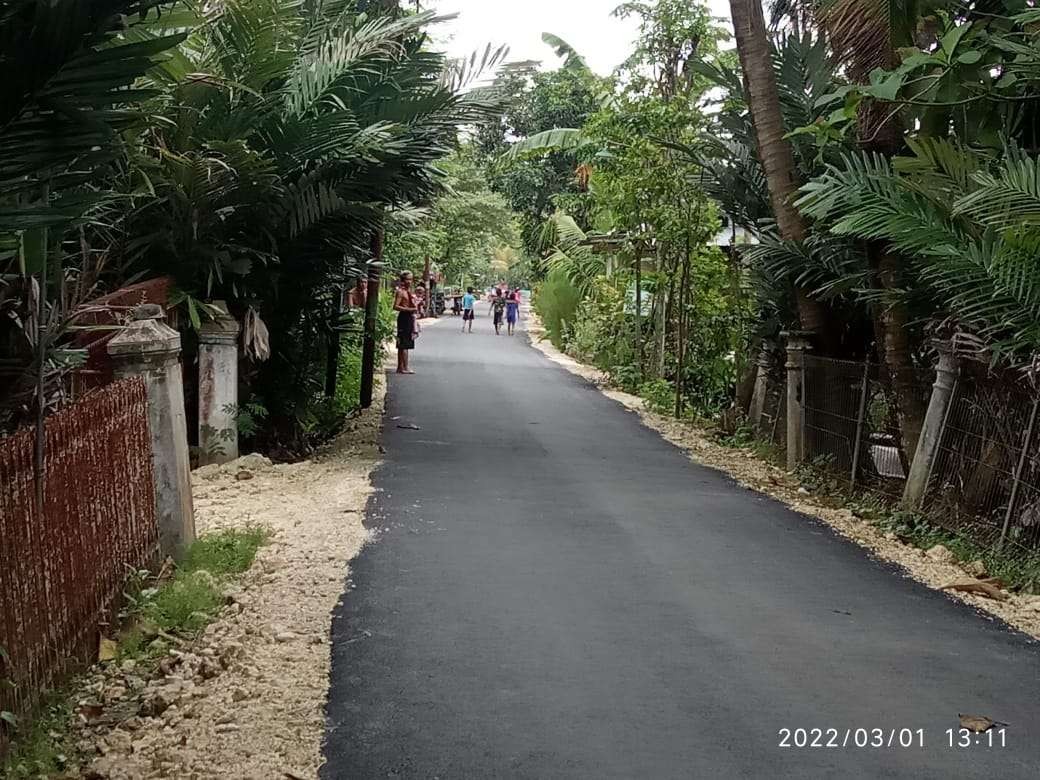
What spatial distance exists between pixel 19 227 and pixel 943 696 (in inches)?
173

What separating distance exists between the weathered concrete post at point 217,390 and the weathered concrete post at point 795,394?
19.0 feet

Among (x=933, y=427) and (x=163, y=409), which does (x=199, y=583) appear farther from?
(x=933, y=427)

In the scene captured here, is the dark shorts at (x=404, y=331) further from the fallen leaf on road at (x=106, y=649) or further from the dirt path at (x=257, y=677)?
the fallen leaf on road at (x=106, y=649)

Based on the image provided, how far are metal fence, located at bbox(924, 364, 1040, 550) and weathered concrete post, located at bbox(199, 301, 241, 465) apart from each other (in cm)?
646

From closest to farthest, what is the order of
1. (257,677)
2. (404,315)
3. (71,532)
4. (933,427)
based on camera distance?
1. (71,532)
2. (257,677)
3. (933,427)
4. (404,315)

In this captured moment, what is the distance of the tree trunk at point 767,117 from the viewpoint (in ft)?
35.8

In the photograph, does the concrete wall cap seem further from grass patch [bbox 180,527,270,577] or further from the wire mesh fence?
the wire mesh fence

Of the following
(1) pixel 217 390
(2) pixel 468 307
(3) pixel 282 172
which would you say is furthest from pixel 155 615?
(2) pixel 468 307

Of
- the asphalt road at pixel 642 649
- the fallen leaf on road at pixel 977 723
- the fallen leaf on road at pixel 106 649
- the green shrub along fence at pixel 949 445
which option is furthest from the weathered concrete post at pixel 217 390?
the fallen leaf on road at pixel 977 723

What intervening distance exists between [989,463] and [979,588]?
56.0 inches

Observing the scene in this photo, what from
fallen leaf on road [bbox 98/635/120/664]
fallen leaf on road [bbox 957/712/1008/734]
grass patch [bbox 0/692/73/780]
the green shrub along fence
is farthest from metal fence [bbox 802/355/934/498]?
grass patch [bbox 0/692/73/780]

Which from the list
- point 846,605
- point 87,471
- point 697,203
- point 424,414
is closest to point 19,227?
point 87,471

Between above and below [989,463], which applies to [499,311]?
below

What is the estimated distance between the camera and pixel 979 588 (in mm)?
7262
